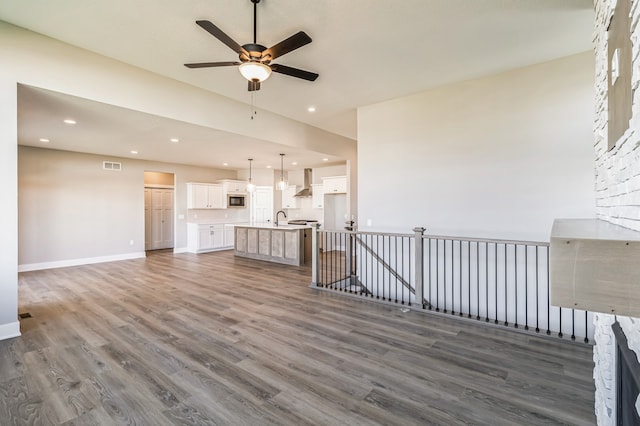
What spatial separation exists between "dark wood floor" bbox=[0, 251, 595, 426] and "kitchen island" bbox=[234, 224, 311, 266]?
9.61ft

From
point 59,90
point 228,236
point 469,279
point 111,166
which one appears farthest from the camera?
point 228,236

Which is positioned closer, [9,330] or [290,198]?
[9,330]

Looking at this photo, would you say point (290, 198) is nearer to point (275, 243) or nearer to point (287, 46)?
point (275, 243)

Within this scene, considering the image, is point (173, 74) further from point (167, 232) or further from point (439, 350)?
point (167, 232)

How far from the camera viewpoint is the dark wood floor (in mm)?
2102

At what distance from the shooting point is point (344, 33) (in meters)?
3.13

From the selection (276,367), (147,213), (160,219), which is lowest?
(276,367)

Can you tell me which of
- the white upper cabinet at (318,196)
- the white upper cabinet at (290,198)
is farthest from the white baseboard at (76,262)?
the white upper cabinet at (318,196)

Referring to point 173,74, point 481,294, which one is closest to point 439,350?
point 481,294

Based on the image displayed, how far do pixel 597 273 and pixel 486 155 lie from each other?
3872 millimetres

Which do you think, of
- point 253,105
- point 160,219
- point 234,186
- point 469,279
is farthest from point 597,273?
point 160,219

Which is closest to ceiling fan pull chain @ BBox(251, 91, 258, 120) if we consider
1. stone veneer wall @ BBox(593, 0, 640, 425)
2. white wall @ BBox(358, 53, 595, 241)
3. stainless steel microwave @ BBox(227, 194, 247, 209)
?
white wall @ BBox(358, 53, 595, 241)

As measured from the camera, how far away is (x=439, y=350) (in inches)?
116

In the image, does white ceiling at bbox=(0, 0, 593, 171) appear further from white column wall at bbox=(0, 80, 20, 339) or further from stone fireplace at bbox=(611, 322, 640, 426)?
stone fireplace at bbox=(611, 322, 640, 426)
